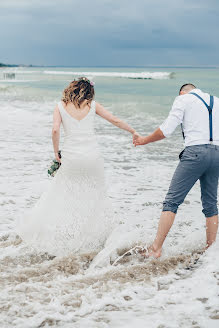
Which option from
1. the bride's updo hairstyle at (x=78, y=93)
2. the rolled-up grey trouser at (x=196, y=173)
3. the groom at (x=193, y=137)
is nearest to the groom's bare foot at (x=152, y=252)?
the groom at (x=193, y=137)

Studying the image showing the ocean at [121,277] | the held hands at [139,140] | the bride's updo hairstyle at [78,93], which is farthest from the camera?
the held hands at [139,140]

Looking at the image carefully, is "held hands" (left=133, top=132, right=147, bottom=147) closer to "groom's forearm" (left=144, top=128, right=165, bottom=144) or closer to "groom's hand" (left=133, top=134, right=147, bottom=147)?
"groom's hand" (left=133, top=134, right=147, bottom=147)

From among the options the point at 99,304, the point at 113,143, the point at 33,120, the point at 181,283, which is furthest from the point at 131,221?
the point at 33,120

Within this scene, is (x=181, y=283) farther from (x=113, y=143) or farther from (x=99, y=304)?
(x=113, y=143)

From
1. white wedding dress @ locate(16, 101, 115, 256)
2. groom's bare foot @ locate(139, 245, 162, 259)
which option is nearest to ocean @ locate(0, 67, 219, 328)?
groom's bare foot @ locate(139, 245, 162, 259)

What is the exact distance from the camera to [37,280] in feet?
13.8

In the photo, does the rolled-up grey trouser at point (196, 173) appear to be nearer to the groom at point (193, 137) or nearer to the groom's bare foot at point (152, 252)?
the groom at point (193, 137)

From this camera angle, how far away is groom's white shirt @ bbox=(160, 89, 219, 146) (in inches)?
174

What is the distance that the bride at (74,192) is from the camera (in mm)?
4988

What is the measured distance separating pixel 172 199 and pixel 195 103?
1.11 meters

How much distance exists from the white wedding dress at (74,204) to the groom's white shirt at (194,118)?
41.8 inches

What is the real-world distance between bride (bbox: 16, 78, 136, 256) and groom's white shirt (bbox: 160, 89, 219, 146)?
1022 mm

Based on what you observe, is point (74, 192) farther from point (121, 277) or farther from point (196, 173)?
point (196, 173)

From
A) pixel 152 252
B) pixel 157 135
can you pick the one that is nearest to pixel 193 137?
pixel 157 135
